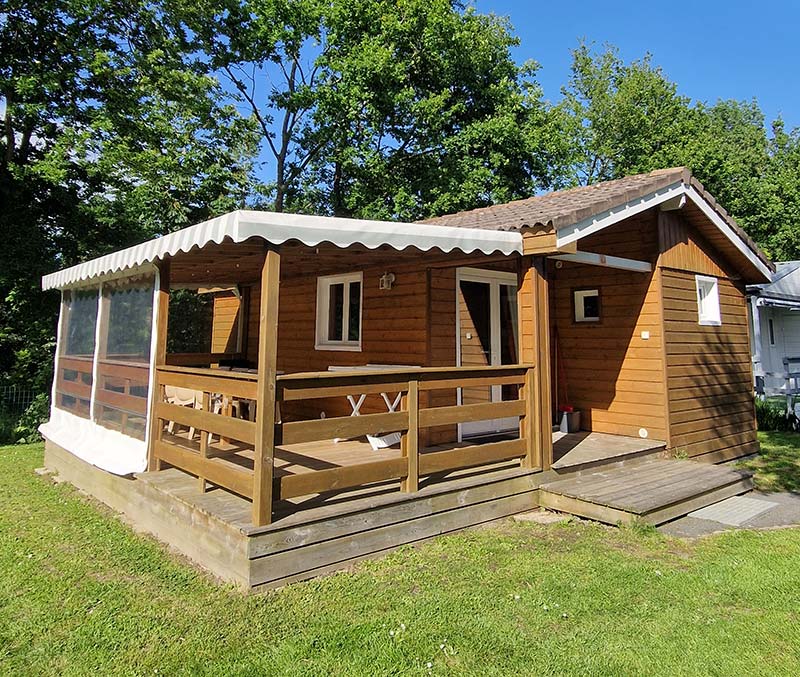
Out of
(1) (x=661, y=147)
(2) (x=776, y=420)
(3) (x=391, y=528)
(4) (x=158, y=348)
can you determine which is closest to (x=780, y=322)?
(1) (x=661, y=147)

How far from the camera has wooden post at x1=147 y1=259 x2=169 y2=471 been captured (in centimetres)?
504

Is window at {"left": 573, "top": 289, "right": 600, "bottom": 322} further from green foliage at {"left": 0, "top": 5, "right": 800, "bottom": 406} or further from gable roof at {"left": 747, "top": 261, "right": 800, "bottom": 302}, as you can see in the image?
green foliage at {"left": 0, "top": 5, "right": 800, "bottom": 406}

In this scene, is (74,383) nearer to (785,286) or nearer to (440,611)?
(440,611)

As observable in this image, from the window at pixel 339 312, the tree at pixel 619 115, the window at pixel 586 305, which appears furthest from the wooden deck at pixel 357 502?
the tree at pixel 619 115

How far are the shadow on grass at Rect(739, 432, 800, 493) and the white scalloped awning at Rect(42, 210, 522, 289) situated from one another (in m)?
4.65

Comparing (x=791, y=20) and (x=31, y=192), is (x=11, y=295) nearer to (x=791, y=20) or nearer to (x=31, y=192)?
(x=31, y=192)

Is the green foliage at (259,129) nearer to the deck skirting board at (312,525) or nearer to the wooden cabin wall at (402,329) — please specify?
the wooden cabin wall at (402,329)

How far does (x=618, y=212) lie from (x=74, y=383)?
700cm

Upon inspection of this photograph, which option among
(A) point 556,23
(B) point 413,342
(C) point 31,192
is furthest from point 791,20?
(C) point 31,192

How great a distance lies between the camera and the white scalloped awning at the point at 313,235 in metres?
Result: 3.40

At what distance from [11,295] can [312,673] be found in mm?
10881

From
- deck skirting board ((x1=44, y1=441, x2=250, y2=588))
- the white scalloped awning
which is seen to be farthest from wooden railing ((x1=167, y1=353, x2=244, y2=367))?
the white scalloped awning

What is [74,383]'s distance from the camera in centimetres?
688

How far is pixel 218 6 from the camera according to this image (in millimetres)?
15859
